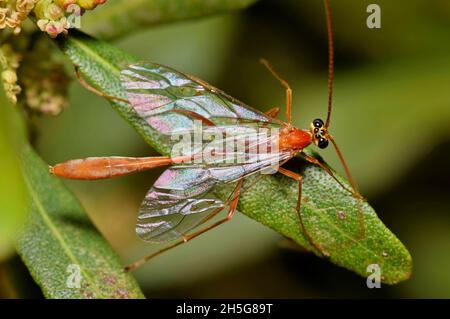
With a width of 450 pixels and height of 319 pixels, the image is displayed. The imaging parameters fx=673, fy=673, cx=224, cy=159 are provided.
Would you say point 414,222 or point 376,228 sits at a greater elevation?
point 376,228

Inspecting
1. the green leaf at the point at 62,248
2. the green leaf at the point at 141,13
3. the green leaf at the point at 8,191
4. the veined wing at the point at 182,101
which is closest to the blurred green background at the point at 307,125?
the green leaf at the point at 141,13

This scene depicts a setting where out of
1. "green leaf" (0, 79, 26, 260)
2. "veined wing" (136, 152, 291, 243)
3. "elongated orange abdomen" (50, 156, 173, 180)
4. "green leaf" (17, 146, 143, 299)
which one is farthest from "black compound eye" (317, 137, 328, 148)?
"green leaf" (0, 79, 26, 260)

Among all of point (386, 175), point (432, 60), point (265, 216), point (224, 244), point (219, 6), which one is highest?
point (219, 6)

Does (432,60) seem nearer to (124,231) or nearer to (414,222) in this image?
(414,222)

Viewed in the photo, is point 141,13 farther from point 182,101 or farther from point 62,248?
point 62,248

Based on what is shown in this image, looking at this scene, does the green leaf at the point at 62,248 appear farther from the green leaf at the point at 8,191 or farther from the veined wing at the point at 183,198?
the green leaf at the point at 8,191

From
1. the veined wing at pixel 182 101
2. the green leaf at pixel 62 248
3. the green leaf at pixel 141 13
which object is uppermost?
the green leaf at pixel 141 13
